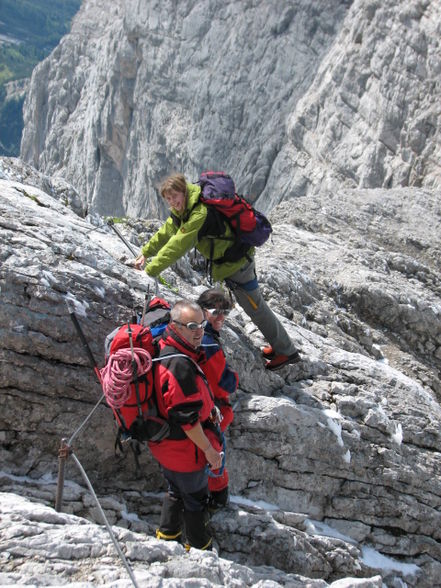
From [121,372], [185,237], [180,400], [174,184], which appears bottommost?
[180,400]

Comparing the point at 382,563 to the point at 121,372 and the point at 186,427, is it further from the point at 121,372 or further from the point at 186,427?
the point at 121,372

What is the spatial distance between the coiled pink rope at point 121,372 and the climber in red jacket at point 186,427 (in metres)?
0.16

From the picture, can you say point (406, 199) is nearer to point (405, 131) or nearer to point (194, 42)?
point (405, 131)

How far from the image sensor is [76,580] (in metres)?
4.28

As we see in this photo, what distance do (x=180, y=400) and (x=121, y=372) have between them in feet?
1.79

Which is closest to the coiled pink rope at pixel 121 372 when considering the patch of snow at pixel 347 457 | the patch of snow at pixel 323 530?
the patch of snow at pixel 323 530

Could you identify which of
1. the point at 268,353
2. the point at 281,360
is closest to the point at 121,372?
the point at 281,360

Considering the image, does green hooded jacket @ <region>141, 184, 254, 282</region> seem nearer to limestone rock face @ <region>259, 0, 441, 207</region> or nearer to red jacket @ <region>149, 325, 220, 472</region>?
red jacket @ <region>149, 325, 220, 472</region>

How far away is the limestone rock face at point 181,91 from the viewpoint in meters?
46.1

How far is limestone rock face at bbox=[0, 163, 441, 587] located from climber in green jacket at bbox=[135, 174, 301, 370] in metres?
0.41

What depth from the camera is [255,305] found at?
301 inches

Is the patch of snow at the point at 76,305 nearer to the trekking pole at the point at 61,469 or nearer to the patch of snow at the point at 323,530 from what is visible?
the trekking pole at the point at 61,469

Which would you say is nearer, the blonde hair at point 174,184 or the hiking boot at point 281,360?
the blonde hair at point 174,184

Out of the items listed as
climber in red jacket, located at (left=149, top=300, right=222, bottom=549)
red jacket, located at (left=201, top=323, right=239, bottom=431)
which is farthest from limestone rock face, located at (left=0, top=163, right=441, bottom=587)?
red jacket, located at (left=201, top=323, right=239, bottom=431)
